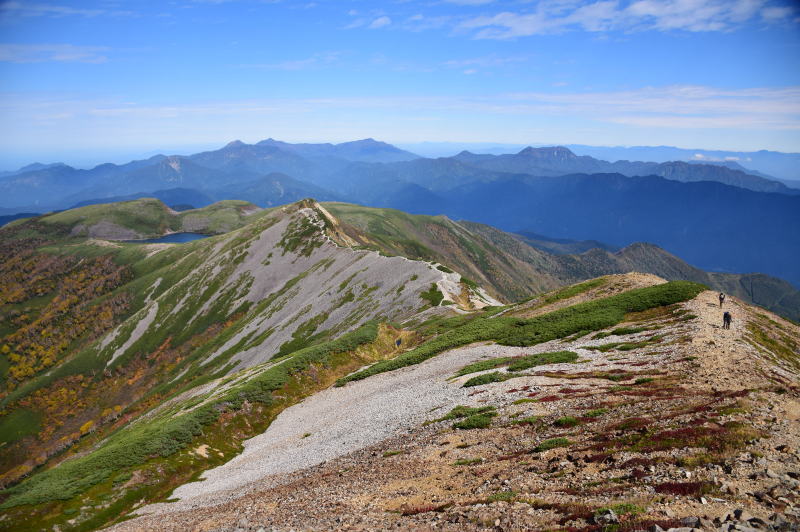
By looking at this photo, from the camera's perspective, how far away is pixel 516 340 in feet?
149

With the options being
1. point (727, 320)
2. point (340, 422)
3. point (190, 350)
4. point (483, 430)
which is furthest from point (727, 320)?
point (190, 350)

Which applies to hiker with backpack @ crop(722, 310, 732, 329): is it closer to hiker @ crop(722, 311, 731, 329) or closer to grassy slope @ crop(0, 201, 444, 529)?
hiker @ crop(722, 311, 731, 329)

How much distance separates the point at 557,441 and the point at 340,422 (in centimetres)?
2396

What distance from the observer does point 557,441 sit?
20.7 m

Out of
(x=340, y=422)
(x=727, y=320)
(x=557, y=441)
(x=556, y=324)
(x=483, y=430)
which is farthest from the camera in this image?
(x=556, y=324)

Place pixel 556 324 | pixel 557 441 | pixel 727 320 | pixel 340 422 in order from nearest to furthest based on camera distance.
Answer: pixel 557 441, pixel 727 320, pixel 340 422, pixel 556 324

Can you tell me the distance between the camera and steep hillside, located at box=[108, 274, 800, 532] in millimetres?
13984

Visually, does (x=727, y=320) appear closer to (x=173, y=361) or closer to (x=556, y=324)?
(x=556, y=324)

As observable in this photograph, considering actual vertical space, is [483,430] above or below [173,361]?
above

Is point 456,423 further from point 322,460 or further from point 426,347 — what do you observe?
point 426,347

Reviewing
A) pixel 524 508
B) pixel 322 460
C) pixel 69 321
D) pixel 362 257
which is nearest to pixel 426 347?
pixel 322 460

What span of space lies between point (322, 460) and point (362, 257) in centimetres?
8592

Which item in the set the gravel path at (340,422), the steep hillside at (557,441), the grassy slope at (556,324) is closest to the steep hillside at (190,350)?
the gravel path at (340,422)

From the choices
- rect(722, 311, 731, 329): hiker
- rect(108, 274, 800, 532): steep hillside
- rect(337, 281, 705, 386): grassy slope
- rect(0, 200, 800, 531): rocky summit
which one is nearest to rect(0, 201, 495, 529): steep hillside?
rect(0, 200, 800, 531): rocky summit
